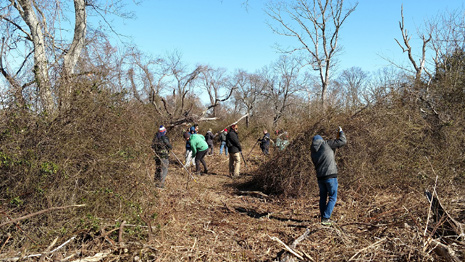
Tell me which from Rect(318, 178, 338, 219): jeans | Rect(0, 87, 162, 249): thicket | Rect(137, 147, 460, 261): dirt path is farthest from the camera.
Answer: Rect(318, 178, 338, 219): jeans

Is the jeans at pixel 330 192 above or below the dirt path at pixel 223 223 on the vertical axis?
above

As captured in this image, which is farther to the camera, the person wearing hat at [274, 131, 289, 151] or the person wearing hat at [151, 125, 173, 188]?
the person wearing hat at [274, 131, 289, 151]

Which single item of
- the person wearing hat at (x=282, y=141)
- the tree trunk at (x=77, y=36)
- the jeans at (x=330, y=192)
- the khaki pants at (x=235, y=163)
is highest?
the tree trunk at (x=77, y=36)

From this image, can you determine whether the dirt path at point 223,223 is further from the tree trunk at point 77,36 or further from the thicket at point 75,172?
the tree trunk at point 77,36

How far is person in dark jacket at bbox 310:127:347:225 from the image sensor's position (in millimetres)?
4980

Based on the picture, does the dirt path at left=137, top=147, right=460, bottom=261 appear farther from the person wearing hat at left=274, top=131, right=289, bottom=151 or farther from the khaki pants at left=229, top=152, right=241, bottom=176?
the khaki pants at left=229, top=152, right=241, bottom=176

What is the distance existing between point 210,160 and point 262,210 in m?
7.62

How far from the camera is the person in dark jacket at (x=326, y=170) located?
16.3 ft

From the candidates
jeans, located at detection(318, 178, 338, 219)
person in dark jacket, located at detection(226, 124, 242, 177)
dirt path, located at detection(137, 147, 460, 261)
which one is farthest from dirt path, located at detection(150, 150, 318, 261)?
person in dark jacket, located at detection(226, 124, 242, 177)

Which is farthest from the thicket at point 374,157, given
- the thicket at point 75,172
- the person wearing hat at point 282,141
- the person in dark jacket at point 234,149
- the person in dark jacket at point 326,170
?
the thicket at point 75,172

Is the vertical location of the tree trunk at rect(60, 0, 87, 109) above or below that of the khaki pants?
above

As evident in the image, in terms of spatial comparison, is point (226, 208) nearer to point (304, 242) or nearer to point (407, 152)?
point (304, 242)

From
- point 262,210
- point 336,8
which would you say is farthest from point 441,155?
point 336,8

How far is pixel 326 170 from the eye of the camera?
501 cm
